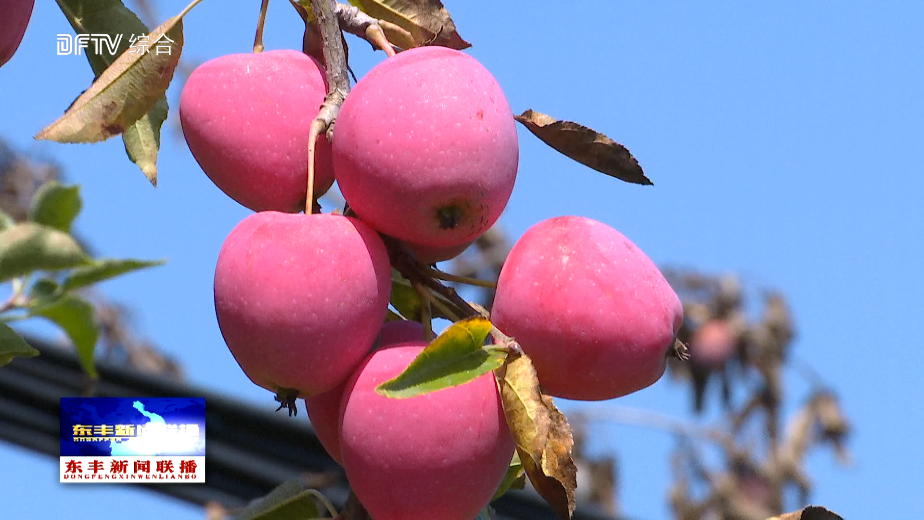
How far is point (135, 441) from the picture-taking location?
6.64ft

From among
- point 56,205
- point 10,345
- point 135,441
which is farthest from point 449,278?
point 135,441

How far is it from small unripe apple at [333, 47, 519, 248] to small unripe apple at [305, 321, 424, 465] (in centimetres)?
8

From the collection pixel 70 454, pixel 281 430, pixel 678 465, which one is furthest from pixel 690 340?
pixel 70 454

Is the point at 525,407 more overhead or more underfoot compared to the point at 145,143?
more underfoot

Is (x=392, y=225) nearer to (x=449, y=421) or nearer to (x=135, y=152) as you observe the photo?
(x=449, y=421)

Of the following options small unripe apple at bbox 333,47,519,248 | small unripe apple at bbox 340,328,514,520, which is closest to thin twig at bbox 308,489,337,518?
small unripe apple at bbox 340,328,514,520

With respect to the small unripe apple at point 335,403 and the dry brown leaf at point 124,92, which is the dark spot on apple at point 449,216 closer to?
the small unripe apple at point 335,403

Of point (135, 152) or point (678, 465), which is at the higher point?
point (135, 152)

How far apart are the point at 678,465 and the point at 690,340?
2.56 feet

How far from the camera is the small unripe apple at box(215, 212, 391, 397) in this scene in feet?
2.40

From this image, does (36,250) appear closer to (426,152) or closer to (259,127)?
(259,127)

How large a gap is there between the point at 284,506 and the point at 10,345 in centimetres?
25

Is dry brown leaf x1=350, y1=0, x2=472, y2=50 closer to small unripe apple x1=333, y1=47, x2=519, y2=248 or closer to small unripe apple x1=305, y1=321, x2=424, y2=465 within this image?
small unripe apple x1=333, y1=47, x2=519, y2=248

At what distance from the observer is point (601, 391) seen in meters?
0.78
